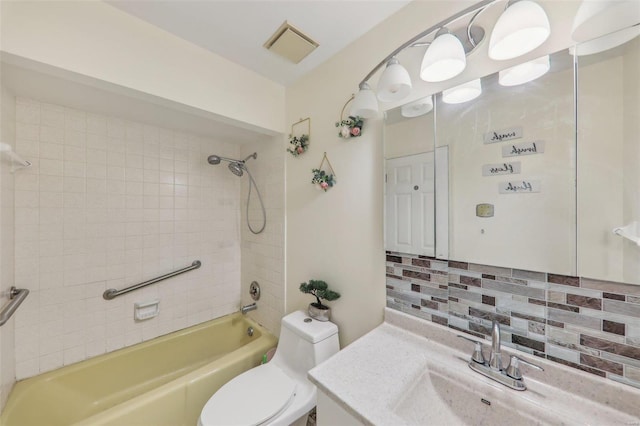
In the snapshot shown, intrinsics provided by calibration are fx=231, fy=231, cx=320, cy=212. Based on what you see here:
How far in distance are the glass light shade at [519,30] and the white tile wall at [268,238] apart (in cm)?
136

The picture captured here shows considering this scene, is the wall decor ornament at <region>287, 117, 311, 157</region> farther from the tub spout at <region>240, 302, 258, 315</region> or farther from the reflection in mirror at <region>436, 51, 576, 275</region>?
the tub spout at <region>240, 302, 258, 315</region>

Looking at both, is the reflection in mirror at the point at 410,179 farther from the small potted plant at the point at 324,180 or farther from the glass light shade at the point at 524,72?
the small potted plant at the point at 324,180

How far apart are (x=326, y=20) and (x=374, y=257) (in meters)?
1.26

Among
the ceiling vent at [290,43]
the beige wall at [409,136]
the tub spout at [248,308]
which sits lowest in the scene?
the tub spout at [248,308]

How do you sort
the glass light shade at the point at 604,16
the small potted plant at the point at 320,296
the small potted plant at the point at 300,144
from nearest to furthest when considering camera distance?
1. the glass light shade at the point at 604,16
2. the small potted plant at the point at 320,296
3. the small potted plant at the point at 300,144

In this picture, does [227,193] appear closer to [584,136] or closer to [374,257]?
[374,257]

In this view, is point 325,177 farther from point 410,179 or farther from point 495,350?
point 495,350

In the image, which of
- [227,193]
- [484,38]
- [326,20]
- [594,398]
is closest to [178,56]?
[326,20]

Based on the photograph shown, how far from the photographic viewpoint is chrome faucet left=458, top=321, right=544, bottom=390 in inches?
29.8

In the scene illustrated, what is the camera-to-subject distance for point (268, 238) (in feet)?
6.39

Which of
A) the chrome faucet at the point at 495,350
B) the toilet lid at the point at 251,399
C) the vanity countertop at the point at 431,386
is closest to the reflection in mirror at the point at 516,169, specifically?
the chrome faucet at the point at 495,350

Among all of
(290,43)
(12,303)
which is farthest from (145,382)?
(290,43)

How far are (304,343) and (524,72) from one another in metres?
1.56

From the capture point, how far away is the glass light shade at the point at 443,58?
816mm
